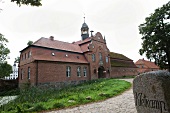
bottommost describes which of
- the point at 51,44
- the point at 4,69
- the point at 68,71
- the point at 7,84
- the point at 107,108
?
the point at 107,108

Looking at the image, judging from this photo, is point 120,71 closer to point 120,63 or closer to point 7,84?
point 120,63

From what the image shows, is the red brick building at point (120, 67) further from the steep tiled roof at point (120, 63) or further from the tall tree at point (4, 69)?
the tall tree at point (4, 69)

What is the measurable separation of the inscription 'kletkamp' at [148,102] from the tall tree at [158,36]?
22.7 meters

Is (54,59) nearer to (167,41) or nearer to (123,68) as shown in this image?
(167,41)

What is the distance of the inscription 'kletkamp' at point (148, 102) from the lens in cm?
285

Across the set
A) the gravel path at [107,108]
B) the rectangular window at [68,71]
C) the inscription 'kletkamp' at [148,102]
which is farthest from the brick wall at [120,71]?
the inscription 'kletkamp' at [148,102]

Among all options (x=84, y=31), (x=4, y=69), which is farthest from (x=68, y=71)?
(x=84, y=31)

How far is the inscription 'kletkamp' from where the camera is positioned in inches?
112

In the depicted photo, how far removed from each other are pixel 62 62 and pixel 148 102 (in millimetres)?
20627

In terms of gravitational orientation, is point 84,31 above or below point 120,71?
above

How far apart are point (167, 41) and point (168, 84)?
23.7 m

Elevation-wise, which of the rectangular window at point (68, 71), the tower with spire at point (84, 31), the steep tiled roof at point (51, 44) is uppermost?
the tower with spire at point (84, 31)

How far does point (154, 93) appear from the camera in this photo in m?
3.02

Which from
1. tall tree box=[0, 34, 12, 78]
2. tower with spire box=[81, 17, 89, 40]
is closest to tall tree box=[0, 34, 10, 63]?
tall tree box=[0, 34, 12, 78]
